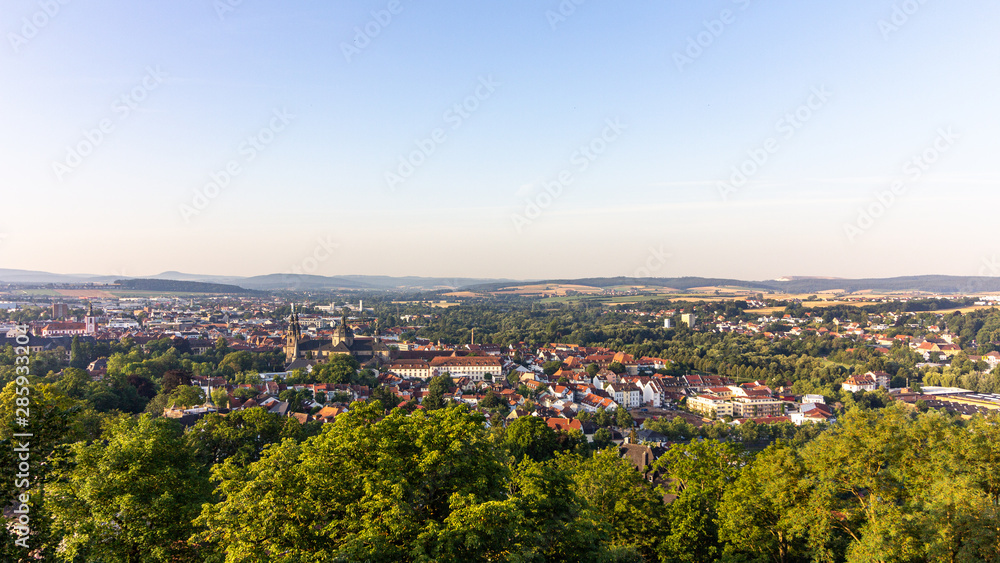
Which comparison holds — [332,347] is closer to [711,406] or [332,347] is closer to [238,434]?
[711,406]

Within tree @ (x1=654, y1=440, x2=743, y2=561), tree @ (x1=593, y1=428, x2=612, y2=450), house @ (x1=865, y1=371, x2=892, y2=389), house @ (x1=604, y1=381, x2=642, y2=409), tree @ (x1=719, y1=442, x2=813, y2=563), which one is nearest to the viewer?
tree @ (x1=719, y1=442, x2=813, y2=563)

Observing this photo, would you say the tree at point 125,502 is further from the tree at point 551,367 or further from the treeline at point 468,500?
the tree at point 551,367

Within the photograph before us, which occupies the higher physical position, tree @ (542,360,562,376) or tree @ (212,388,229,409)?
tree @ (212,388,229,409)

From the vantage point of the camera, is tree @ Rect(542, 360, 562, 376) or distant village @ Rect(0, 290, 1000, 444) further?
tree @ Rect(542, 360, 562, 376)

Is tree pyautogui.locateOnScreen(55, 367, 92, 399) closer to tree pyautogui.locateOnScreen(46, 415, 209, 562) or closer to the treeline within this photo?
the treeline

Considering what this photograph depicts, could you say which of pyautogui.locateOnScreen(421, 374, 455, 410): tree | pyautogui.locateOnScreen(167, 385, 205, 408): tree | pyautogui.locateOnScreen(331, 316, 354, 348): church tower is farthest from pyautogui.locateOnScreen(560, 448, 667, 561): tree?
pyautogui.locateOnScreen(331, 316, 354, 348): church tower

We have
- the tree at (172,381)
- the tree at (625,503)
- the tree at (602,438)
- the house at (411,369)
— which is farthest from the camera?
the house at (411,369)

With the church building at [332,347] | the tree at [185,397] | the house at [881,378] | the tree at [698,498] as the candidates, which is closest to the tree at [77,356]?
the church building at [332,347]

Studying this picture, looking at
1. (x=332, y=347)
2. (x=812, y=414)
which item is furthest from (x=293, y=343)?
(x=812, y=414)
